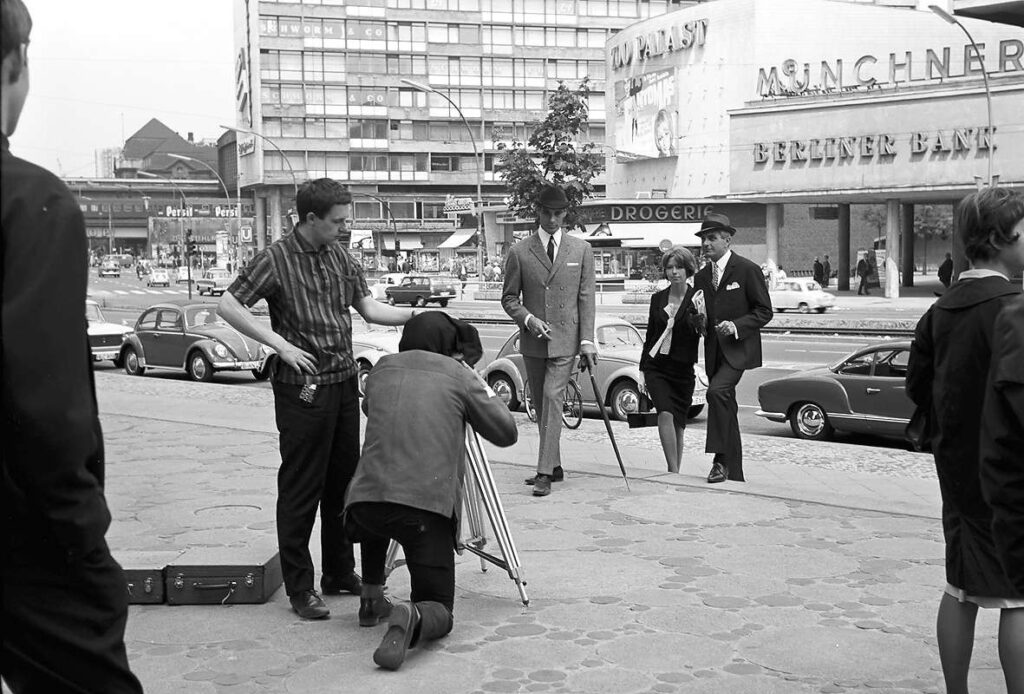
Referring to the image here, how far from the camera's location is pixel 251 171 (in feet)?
370

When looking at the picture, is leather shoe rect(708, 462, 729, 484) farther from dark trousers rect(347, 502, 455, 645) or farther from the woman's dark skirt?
dark trousers rect(347, 502, 455, 645)

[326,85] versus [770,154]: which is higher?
[326,85]

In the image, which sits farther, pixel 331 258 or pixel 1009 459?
pixel 331 258

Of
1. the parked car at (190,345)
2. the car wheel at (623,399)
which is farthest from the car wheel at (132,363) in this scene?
the car wheel at (623,399)

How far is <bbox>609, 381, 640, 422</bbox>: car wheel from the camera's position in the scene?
15.3 m

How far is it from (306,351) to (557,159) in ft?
97.8

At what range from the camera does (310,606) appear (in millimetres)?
5336

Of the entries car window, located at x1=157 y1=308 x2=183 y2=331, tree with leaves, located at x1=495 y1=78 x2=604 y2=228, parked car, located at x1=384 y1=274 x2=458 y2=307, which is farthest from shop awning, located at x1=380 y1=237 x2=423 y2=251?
car window, located at x1=157 y1=308 x2=183 y2=331

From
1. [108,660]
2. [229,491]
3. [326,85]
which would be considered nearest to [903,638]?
[108,660]

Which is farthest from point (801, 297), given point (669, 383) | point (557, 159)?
point (669, 383)

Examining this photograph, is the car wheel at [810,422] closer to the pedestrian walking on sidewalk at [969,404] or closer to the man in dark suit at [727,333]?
the man in dark suit at [727,333]

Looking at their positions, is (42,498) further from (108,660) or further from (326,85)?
(326,85)

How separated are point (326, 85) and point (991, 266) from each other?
10882 cm

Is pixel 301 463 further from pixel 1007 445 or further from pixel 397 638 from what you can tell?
pixel 1007 445
